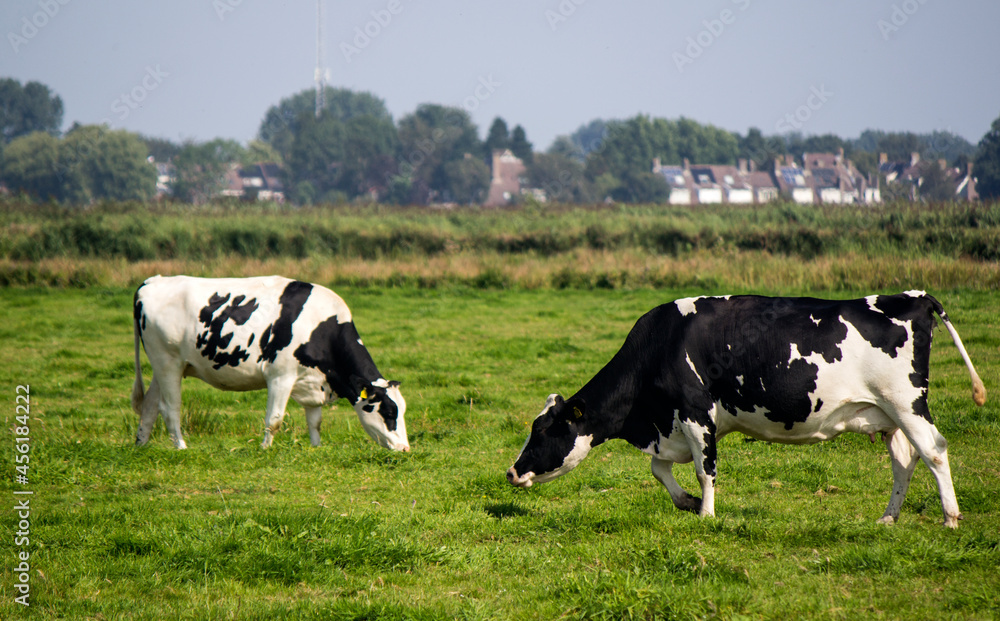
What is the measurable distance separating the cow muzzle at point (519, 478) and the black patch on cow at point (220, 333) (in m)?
4.18

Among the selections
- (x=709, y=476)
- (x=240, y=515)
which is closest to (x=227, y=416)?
(x=240, y=515)

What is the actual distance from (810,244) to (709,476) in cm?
2055

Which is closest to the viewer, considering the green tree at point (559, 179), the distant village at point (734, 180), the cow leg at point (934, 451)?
the cow leg at point (934, 451)

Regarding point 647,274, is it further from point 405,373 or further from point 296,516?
point 296,516

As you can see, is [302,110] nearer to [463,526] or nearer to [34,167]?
[34,167]

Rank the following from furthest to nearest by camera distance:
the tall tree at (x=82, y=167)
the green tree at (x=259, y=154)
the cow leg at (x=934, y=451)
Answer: the green tree at (x=259, y=154)
the tall tree at (x=82, y=167)
the cow leg at (x=934, y=451)

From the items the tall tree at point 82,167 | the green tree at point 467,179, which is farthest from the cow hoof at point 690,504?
the green tree at point 467,179

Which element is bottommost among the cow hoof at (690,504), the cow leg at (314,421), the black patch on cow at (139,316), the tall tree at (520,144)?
the cow leg at (314,421)

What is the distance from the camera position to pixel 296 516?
6.86m

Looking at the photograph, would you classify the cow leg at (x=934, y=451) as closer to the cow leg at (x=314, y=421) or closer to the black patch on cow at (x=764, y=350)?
the black patch on cow at (x=764, y=350)

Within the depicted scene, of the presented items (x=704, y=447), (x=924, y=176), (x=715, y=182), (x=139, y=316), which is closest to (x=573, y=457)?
(x=704, y=447)

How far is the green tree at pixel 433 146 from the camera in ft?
327

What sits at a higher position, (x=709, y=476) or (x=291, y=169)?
(x=291, y=169)

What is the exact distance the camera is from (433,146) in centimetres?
10244
